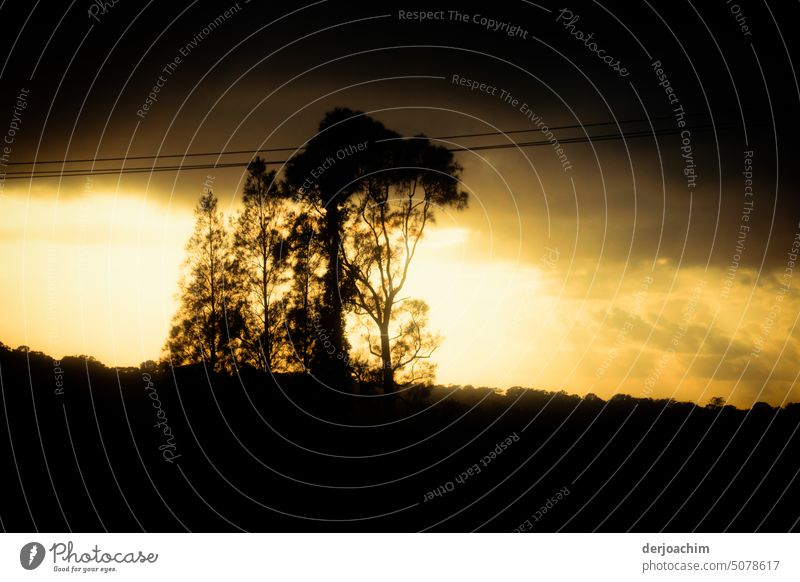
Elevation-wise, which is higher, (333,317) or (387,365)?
(333,317)

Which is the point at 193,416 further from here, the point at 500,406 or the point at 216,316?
the point at 500,406

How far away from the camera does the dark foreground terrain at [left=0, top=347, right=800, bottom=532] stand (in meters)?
18.5

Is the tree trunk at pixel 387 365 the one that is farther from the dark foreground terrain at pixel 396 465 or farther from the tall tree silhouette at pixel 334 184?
the tall tree silhouette at pixel 334 184

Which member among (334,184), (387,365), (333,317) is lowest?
(387,365)

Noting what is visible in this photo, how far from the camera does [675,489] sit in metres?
19.8

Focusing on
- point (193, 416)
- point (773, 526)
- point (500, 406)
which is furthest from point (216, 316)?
point (773, 526)
